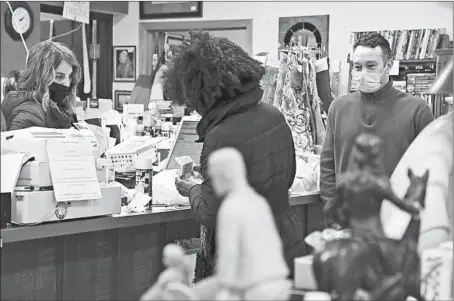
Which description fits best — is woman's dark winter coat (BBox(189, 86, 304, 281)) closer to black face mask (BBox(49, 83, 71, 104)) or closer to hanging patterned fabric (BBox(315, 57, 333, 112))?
black face mask (BBox(49, 83, 71, 104))

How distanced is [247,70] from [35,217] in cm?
86

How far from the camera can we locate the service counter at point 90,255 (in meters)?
2.57

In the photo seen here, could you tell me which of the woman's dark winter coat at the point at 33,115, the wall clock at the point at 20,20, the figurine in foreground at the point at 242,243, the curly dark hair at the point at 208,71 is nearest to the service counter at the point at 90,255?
the curly dark hair at the point at 208,71

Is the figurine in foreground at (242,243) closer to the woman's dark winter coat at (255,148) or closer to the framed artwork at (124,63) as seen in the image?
the woman's dark winter coat at (255,148)

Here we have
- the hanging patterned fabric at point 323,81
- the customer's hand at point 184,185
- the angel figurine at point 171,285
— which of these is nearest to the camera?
the angel figurine at point 171,285

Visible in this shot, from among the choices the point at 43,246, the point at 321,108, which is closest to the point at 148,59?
the point at 321,108

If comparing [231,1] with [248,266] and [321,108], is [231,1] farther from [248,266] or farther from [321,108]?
[248,266]

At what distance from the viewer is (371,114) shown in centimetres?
331

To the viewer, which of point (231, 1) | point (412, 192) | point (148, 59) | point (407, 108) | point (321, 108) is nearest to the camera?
point (412, 192)

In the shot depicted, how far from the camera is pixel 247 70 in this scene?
2584mm

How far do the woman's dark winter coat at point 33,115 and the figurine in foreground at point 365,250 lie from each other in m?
2.15

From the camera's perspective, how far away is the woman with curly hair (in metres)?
2.51

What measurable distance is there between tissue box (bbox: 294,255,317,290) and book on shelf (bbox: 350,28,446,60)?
20.6 feet

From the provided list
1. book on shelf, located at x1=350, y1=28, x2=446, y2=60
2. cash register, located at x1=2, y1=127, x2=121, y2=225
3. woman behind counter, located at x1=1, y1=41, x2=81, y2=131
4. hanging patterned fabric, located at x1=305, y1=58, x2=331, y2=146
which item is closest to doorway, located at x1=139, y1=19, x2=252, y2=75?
book on shelf, located at x1=350, y1=28, x2=446, y2=60
